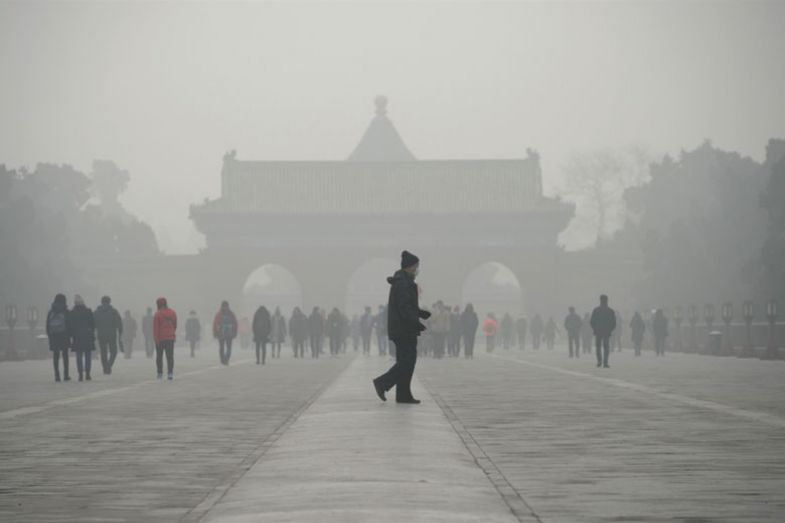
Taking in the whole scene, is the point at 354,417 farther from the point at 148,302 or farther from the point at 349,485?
the point at 148,302

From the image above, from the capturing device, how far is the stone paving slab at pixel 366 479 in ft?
21.1

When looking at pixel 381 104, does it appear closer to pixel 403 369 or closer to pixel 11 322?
pixel 11 322

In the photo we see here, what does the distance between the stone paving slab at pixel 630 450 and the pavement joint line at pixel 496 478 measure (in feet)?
0.19

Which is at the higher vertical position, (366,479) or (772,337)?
(772,337)

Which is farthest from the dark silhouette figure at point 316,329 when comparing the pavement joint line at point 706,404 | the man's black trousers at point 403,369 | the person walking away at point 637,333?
the man's black trousers at point 403,369

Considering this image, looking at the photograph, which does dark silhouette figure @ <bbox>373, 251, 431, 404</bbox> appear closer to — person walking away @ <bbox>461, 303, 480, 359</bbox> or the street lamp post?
the street lamp post

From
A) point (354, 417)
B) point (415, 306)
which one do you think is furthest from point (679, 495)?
point (415, 306)

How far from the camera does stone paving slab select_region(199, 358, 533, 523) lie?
6445 millimetres

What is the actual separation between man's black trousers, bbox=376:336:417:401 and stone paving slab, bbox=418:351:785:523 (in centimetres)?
57

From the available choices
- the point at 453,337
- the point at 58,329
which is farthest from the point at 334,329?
the point at 58,329

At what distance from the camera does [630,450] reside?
31.4 ft

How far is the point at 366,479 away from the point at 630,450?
2656 mm

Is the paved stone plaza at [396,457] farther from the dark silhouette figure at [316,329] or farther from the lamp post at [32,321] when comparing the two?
the lamp post at [32,321]

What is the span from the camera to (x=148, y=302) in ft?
236
